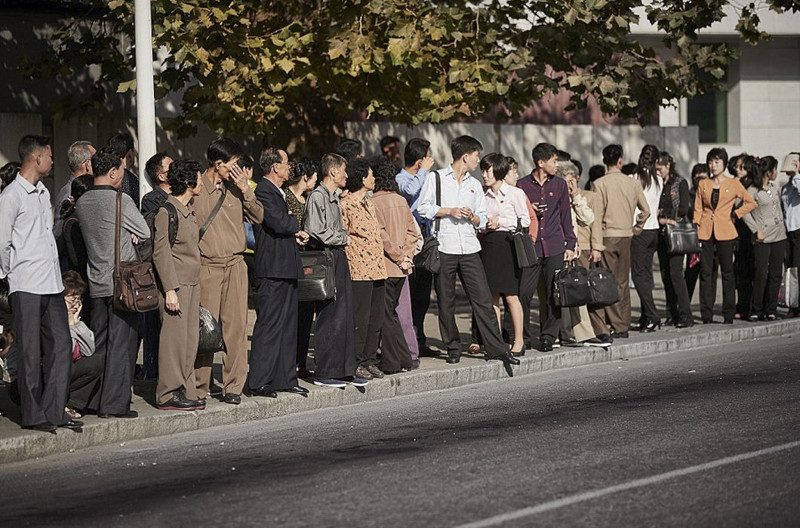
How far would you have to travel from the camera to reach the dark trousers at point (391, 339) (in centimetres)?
1261

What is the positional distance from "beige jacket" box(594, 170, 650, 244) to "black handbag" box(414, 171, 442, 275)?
270 centimetres

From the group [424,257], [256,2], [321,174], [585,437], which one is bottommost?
[585,437]

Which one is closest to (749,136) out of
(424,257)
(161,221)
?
(424,257)

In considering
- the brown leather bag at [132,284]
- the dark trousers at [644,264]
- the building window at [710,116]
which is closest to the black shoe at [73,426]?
the brown leather bag at [132,284]

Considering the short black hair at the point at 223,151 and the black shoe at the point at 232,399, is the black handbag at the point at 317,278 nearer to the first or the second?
the black shoe at the point at 232,399

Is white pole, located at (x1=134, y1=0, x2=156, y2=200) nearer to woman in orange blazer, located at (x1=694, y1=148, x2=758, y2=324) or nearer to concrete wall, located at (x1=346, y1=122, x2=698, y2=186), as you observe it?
woman in orange blazer, located at (x1=694, y1=148, x2=758, y2=324)

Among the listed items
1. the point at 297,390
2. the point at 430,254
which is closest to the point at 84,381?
the point at 297,390

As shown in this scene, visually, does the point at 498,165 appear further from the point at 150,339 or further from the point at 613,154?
the point at 150,339

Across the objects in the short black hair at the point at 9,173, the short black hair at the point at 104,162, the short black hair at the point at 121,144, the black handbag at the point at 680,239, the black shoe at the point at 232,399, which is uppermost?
the short black hair at the point at 121,144

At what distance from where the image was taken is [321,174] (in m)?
12.0

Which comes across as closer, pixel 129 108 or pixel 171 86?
pixel 171 86

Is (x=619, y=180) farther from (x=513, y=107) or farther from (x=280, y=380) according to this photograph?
(x=280, y=380)

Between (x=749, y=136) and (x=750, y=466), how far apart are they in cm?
2661

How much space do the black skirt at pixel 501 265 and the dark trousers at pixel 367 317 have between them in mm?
1664
